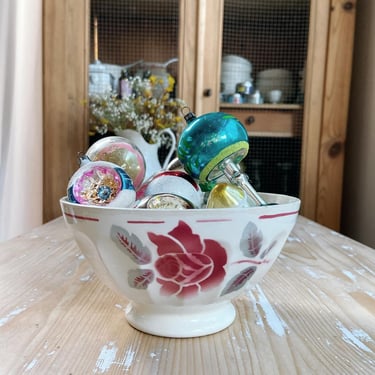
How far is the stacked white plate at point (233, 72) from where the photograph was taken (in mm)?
1332

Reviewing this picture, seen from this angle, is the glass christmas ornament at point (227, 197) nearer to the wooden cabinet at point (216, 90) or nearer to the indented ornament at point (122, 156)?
the indented ornament at point (122, 156)

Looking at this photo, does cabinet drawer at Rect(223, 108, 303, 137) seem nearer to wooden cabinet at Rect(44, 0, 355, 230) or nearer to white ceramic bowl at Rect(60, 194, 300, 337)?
wooden cabinet at Rect(44, 0, 355, 230)

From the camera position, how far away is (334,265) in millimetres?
614

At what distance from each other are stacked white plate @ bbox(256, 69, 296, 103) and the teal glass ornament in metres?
1.03

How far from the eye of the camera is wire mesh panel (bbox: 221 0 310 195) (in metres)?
1.31

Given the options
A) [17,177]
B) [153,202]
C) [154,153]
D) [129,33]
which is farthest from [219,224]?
[129,33]

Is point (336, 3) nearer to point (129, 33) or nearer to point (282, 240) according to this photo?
point (129, 33)

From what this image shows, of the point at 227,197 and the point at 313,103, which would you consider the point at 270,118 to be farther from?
the point at 227,197

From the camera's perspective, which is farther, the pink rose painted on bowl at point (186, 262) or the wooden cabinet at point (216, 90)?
the wooden cabinet at point (216, 90)

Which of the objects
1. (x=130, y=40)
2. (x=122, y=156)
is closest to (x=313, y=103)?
(x=130, y=40)

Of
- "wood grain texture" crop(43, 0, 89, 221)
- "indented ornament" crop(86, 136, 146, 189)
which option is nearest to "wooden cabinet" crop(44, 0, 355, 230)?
"wood grain texture" crop(43, 0, 89, 221)

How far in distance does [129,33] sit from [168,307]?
114cm

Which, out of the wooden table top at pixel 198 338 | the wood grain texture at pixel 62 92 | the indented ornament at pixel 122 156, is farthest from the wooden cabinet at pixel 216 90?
the indented ornament at pixel 122 156

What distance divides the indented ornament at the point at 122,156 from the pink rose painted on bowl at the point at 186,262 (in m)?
0.14
